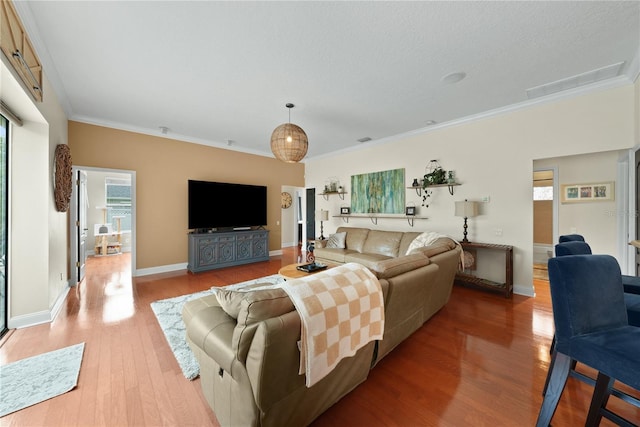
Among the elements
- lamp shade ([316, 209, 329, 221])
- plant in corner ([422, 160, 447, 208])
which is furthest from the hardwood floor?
lamp shade ([316, 209, 329, 221])

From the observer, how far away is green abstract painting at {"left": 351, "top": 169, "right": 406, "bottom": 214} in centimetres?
536

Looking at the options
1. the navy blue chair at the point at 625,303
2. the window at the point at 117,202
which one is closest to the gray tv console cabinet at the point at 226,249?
the window at the point at 117,202

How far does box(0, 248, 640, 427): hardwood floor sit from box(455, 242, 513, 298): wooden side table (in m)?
0.34

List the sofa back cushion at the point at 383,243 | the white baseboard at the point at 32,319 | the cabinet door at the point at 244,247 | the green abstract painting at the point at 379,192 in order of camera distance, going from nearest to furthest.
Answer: the white baseboard at the point at 32,319 → the sofa back cushion at the point at 383,243 → the green abstract painting at the point at 379,192 → the cabinet door at the point at 244,247

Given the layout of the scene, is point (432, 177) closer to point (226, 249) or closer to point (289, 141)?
point (289, 141)

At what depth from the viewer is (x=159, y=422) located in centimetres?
157

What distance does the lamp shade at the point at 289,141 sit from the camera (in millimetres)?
3137

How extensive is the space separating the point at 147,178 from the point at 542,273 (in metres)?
8.14

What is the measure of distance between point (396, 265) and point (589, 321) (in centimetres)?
112

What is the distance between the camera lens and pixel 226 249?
555 centimetres

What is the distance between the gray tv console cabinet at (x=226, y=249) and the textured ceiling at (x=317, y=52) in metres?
2.57

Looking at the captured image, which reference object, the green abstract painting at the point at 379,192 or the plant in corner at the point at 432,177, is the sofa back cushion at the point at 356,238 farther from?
the plant in corner at the point at 432,177

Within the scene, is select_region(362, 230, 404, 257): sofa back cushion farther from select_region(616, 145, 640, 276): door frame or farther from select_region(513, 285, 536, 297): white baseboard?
select_region(616, 145, 640, 276): door frame

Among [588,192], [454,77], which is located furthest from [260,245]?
[588,192]
